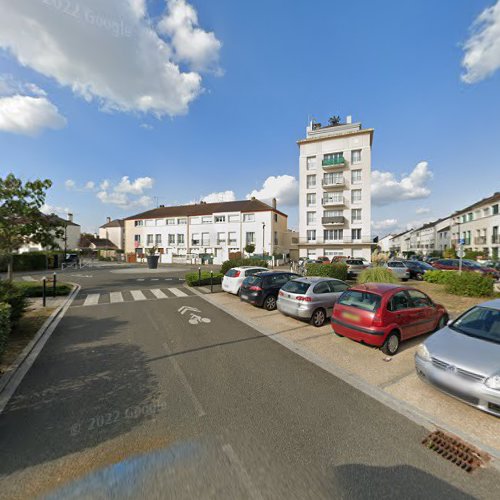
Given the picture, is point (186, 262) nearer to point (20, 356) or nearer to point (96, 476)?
point (20, 356)

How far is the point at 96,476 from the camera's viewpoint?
241cm

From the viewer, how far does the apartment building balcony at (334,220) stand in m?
34.9

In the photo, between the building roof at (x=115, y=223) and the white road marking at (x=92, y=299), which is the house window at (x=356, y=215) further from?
the building roof at (x=115, y=223)

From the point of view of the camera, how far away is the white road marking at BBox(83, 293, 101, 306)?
10766mm

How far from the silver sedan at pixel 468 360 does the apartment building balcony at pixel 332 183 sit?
33.0m

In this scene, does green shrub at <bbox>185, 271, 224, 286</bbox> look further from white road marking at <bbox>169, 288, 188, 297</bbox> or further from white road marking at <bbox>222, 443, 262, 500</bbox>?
white road marking at <bbox>222, 443, 262, 500</bbox>

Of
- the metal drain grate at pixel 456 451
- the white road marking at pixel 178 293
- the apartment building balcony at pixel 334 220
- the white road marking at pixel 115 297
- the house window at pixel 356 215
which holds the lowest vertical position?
the white road marking at pixel 178 293

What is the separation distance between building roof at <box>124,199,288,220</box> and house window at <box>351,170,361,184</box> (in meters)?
12.7

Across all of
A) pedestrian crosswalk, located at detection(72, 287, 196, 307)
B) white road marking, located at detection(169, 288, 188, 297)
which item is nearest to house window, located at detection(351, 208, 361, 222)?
pedestrian crosswalk, located at detection(72, 287, 196, 307)

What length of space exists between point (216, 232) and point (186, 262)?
24.7 feet

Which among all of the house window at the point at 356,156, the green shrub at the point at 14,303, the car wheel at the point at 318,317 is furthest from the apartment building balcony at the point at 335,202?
the green shrub at the point at 14,303

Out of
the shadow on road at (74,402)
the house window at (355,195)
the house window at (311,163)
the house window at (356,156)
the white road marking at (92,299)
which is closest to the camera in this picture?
the shadow on road at (74,402)

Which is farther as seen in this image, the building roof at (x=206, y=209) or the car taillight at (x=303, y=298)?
the building roof at (x=206, y=209)

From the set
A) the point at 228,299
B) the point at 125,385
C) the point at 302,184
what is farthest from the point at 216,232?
the point at 125,385
